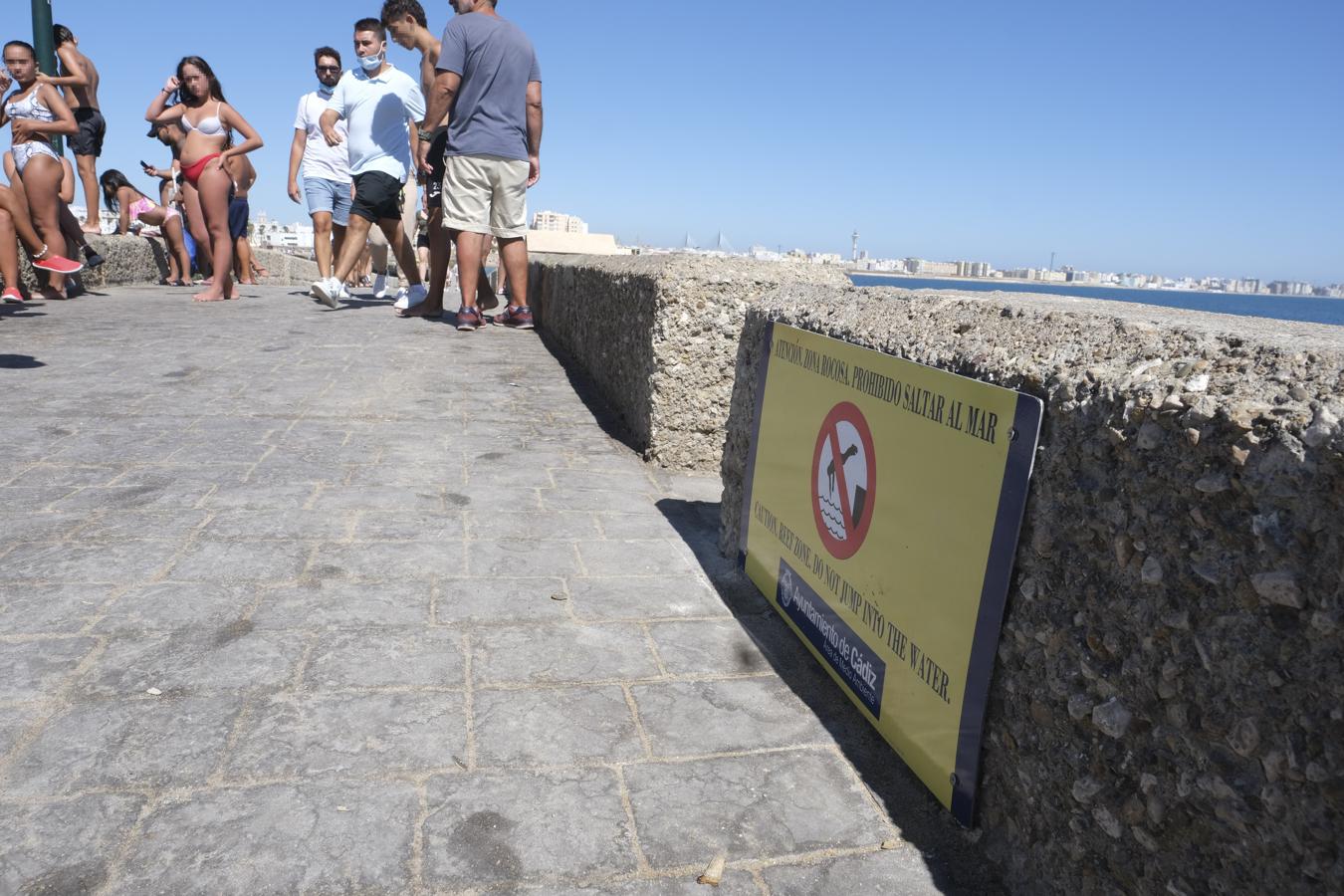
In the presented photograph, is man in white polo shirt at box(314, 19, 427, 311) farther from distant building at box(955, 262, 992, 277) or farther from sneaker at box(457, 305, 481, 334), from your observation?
distant building at box(955, 262, 992, 277)

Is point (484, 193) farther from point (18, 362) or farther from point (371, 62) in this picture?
point (18, 362)

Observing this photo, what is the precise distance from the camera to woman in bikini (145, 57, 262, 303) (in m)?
8.68

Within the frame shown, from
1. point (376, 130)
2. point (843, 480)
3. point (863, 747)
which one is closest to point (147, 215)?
point (376, 130)

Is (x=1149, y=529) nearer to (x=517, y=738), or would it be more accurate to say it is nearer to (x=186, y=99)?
(x=517, y=738)

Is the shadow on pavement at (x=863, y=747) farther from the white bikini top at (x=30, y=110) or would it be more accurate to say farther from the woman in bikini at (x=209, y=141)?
the white bikini top at (x=30, y=110)

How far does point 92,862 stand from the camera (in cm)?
164

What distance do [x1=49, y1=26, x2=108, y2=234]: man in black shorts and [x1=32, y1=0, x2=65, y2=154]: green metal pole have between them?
13 centimetres

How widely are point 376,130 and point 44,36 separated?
17.0 ft

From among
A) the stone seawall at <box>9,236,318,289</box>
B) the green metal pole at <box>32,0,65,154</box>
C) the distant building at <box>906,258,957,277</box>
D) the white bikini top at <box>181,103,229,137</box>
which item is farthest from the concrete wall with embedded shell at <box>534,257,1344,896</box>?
the distant building at <box>906,258,957,277</box>

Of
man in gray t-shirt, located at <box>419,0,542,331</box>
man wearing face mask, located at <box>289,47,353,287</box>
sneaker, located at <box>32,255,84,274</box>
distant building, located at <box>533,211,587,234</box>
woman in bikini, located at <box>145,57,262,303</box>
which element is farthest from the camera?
distant building, located at <box>533,211,587,234</box>

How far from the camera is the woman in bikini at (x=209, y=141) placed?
8.68 metres

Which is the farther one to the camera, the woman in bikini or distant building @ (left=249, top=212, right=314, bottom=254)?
distant building @ (left=249, top=212, right=314, bottom=254)

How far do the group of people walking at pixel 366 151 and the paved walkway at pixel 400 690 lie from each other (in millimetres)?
3130

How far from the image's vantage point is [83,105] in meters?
10.5
